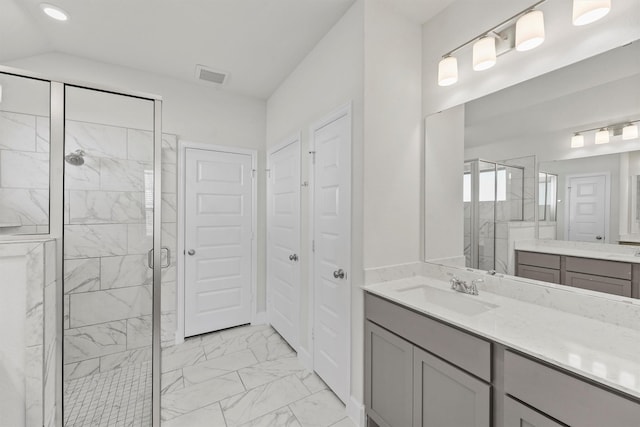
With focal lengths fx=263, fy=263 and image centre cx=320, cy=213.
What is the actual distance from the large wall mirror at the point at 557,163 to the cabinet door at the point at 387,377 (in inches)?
30.3

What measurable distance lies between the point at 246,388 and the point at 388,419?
116cm

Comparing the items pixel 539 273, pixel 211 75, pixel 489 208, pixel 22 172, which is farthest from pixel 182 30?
pixel 539 273

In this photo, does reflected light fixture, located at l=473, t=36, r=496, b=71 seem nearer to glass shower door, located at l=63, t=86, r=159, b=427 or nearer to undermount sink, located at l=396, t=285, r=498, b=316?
undermount sink, located at l=396, t=285, r=498, b=316

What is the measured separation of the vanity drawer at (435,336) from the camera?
3.59ft

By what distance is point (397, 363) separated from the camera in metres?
1.48

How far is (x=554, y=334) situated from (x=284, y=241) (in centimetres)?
223

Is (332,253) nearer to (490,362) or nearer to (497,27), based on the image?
(490,362)

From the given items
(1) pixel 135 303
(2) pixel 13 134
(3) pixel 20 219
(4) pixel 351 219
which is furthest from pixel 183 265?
(4) pixel 351 219

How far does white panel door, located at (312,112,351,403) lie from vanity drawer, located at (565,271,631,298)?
3.91 ft

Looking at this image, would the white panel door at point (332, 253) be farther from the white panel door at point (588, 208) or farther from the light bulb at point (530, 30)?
the white panel door at point (588, 208)

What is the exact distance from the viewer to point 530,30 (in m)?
1.33

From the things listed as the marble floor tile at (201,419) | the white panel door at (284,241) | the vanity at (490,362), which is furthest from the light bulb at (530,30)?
the marble floor tile at (201,419)

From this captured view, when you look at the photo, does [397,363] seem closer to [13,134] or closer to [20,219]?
[20,219]

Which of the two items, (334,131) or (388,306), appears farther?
(334,131)
